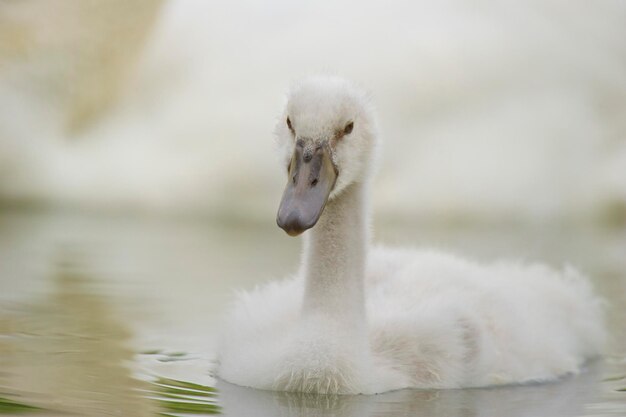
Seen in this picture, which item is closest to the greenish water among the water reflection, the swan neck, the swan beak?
the water reflection

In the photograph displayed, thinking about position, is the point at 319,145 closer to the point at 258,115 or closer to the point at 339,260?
the point at 339,260

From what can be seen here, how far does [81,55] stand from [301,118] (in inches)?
175

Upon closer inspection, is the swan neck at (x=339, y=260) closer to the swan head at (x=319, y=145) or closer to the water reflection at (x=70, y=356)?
the swan head at (x=319, y=145)

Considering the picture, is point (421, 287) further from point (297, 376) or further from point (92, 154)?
point (92, 154)

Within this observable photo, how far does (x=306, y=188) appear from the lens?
94.7 inches

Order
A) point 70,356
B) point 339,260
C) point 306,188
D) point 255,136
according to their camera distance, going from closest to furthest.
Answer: point 306,188 → point 339,260 → point 70,356 → point 255,136

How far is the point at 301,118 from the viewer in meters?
2.46

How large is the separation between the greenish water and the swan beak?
1.03 ft

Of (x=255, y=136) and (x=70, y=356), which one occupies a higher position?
(x=255, y=136)

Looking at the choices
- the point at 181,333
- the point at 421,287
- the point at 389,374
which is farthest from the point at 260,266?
the point at 389,374

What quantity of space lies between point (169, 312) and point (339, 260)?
109 centimetres

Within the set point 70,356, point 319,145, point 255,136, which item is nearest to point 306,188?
point 319,145

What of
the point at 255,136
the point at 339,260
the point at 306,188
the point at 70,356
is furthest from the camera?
the point at 255,136

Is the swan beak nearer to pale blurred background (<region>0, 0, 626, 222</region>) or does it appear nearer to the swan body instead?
the swan body
